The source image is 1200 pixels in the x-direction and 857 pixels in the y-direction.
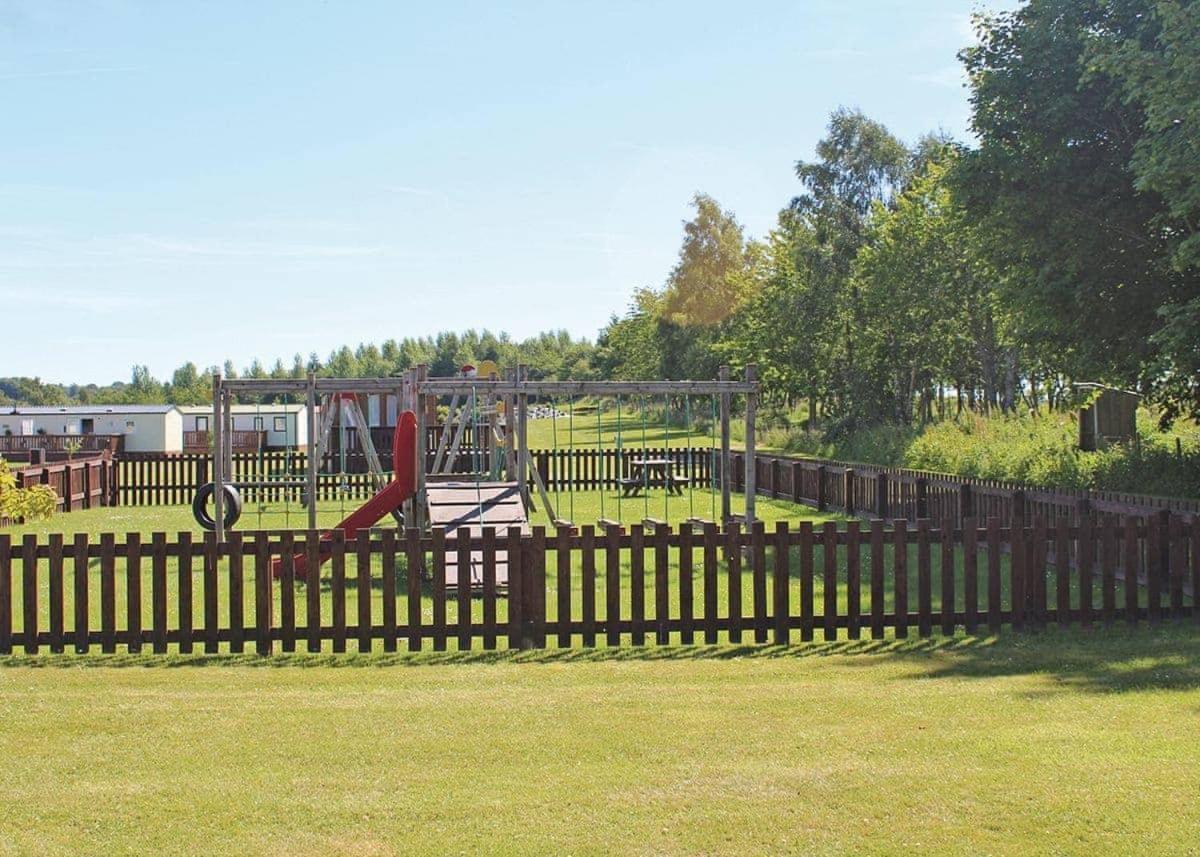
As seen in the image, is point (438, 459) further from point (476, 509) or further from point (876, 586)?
point (876, 586)

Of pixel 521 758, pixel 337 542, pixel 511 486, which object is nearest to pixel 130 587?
pixel 337 542

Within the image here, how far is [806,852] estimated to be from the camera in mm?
4941

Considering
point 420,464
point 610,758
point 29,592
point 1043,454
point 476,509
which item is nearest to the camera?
point 610,758

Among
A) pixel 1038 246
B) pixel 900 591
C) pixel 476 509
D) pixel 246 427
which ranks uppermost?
pixel 1038 246

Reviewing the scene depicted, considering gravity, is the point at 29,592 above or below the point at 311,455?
below

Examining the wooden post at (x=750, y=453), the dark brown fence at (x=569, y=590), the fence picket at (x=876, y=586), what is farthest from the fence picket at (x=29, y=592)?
the wooden post at (x=750, y=453)

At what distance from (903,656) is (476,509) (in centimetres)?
759

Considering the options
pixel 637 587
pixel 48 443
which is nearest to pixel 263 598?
pixel 637 587

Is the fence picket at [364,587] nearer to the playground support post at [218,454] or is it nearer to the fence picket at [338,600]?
the fence picket at [338,600]

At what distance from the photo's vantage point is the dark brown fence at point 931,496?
1386 cm

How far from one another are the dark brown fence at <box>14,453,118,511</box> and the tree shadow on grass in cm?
1652

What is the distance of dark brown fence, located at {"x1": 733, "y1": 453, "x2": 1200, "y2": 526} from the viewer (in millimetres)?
13859

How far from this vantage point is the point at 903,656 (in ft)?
30.2

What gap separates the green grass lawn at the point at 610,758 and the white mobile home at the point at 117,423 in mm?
56510
